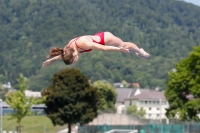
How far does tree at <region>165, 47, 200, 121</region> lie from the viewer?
67.9 meters

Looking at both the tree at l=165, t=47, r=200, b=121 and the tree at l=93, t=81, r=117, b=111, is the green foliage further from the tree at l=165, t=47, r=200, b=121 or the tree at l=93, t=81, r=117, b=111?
the tree at l=93, t=81, r=117, b=111

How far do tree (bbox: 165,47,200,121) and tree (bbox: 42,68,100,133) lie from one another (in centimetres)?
939

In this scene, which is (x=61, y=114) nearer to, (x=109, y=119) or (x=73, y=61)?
(x=109, y=119)

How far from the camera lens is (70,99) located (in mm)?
74875

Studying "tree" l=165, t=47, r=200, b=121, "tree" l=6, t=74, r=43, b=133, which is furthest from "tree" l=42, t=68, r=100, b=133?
"tree" l=6, t=74, r=43, b=133

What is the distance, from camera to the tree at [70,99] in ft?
244

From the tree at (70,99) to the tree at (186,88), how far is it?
9387 millimetres

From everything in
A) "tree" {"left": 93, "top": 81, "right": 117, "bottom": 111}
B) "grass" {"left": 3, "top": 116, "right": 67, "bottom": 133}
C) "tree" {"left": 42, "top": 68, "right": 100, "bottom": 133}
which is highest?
"tree" {"left": 93, "top": 81, "right": 117, "bottom": 111}

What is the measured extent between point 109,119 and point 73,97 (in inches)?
384

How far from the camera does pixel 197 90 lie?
67438 millimetres

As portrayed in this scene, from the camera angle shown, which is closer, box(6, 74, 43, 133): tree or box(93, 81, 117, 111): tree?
box(6, 74, 43, 133): tree

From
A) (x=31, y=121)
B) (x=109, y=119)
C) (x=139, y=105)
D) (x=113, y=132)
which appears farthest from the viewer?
(x=139, y=105)

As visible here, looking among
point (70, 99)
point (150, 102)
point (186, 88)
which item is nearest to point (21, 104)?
point (70, 99)

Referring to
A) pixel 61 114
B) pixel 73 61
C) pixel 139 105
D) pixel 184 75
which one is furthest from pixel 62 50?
pixel 139 105
